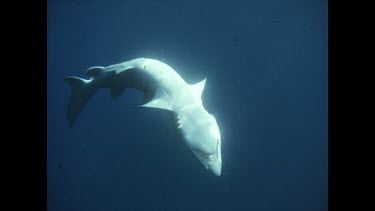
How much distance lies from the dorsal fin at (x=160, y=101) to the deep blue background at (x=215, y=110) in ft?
13.4

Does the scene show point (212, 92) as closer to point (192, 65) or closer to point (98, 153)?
point (192, 65)

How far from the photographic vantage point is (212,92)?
41.4ft

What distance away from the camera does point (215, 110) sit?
40.2 feet

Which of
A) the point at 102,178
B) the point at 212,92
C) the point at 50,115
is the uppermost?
the point at 212,92

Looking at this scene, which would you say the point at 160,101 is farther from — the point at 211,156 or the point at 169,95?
the point at 211,156

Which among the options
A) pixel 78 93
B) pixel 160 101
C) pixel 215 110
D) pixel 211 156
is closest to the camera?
pixel 211 156

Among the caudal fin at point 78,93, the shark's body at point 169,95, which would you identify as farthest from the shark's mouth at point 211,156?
the caudal fin at point 78,93

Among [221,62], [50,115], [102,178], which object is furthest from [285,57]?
[50,115]

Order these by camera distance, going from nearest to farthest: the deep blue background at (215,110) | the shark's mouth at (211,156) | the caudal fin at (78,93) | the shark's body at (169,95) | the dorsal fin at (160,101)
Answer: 1. the shark's mouth at (211,156)
2. the shark's body at (169,95)
3. the dorsal fin at (160,101)
4. the caudal fin at (78,93)
5. the deep blue background at (215,110)

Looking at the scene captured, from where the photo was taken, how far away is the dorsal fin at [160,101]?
6.31m

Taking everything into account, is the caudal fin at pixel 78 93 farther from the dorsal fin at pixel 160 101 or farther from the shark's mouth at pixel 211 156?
the shark's mouth at pixel 211 156

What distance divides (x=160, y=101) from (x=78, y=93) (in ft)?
10.4

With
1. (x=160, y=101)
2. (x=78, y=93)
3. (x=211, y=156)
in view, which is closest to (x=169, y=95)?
(x=160, y=101)

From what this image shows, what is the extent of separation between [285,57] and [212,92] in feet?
16.8
